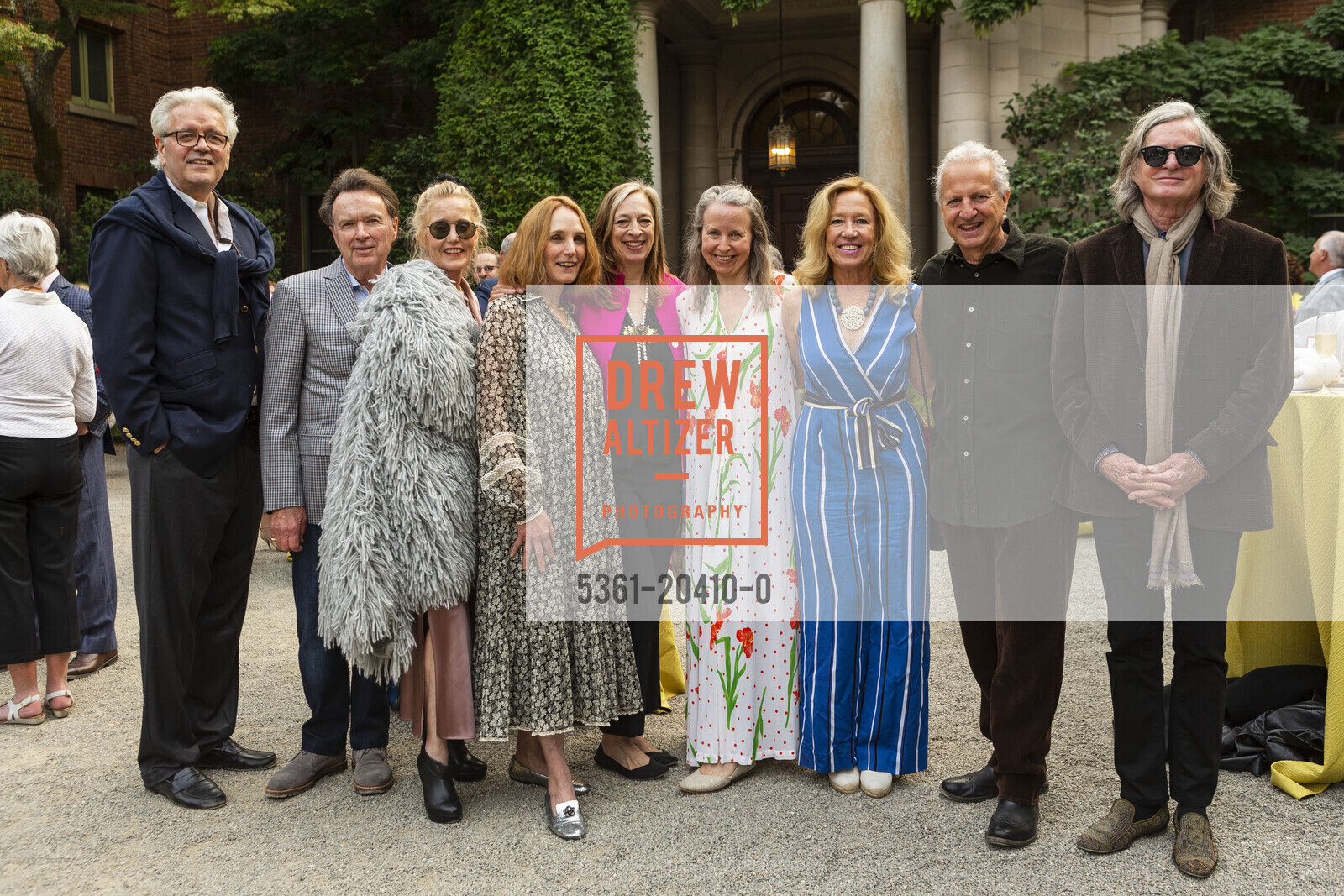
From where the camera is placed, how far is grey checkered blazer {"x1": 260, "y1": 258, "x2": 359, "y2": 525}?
3.47 m

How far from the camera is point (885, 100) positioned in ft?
37.2

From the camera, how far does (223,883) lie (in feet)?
9.53

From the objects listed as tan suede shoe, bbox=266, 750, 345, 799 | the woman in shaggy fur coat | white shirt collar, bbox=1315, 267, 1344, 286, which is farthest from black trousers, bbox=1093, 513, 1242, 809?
white shirt collar, bbox=1315, 267, 1344, 286

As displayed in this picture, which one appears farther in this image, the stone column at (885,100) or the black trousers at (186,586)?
the stone column at (885,100)

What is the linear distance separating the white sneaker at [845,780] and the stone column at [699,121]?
1318cm

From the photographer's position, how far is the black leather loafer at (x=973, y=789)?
11.2ft

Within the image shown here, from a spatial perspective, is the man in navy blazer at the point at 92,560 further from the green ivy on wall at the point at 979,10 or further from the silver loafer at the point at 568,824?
the green ivy on wall at the point at 979,10

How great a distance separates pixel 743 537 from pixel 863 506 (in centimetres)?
46

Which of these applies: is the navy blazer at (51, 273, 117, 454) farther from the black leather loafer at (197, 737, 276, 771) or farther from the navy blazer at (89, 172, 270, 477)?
the black leather loafer at (197, 737, 276, 771)

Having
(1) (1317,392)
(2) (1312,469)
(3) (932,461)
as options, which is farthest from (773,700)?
(1) (1317,392)

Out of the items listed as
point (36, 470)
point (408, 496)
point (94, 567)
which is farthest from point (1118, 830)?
point (94, 567)

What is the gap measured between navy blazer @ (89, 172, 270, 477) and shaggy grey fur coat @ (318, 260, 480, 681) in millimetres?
593

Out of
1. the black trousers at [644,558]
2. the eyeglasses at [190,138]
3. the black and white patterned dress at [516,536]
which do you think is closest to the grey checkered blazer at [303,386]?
the eyeglasses at [190,138]

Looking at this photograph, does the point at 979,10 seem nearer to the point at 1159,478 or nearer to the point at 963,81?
the point at 963,81
